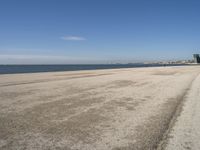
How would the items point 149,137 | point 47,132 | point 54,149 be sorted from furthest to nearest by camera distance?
point 47,132 < point 149,137 < point 54,149

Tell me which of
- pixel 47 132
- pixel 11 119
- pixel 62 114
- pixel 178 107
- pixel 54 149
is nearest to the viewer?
pixel 54 149

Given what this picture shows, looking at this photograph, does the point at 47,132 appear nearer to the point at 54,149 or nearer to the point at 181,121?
the point at 54,149

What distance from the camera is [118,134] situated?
5.39 meters

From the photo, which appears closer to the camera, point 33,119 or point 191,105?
point 33,119

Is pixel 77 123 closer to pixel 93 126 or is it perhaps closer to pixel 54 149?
pixel 93 126

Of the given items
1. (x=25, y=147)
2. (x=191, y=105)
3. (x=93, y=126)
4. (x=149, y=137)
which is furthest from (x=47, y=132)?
(x=191, y=105)

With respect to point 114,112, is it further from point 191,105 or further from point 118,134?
point 191,105

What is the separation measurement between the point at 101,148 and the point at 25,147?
1.81m

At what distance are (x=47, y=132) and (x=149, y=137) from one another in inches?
112

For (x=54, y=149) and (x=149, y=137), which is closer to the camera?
(x=54, y=149)

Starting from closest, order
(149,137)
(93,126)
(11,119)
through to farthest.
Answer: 1. (149,137)
2. (93,126)
3. (11,119)

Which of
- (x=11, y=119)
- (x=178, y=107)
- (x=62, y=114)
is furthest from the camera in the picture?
(x=178, y=107)

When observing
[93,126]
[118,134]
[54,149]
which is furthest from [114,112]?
[54,149]

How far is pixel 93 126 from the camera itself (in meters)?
6.08
